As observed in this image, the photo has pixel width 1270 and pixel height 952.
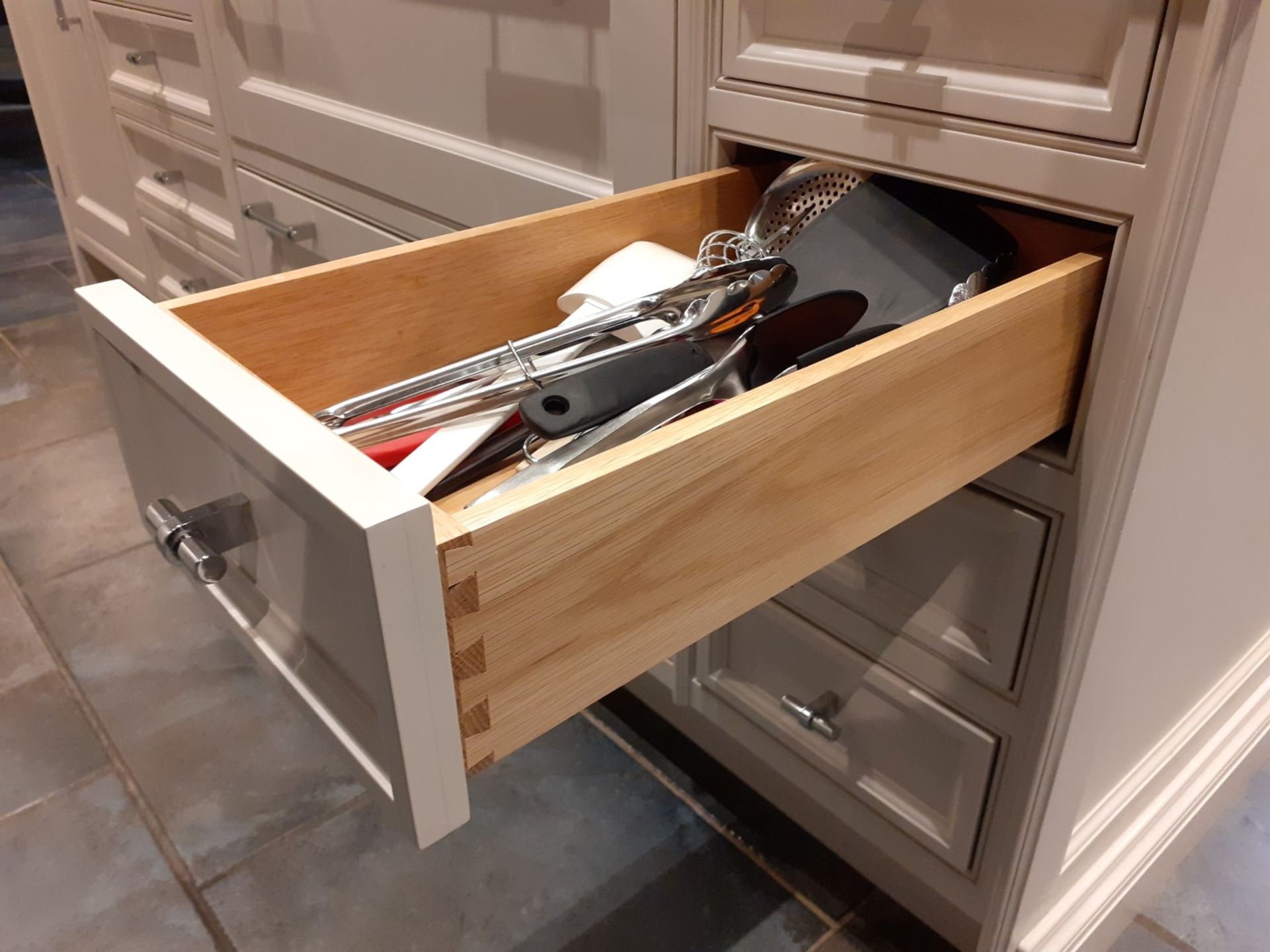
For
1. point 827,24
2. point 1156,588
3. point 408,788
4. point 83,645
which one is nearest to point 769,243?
point 827,24

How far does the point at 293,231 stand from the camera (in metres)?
1.31

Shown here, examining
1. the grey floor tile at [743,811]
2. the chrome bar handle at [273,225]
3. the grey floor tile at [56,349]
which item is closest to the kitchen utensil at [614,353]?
the grey floor tile at [743,811]

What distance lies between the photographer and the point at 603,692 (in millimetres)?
431

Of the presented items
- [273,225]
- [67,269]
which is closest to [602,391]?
[273,225]

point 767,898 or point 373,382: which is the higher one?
point 373,382

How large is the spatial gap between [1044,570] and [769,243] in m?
0.30

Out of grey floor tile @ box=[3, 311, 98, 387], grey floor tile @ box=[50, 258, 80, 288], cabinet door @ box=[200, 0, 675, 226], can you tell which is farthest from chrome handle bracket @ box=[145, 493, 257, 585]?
grey floor tile @ box=[50, 258, 80, 288]

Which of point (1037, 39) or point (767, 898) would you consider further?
point (767, 898)

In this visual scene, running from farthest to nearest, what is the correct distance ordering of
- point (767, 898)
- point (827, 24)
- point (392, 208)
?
1. point (392, 208)
2. point (767, 898)
3. point (827, 24)

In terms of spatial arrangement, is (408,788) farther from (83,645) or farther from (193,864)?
(83,645)

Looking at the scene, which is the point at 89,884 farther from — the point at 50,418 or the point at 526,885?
the point at 50,418

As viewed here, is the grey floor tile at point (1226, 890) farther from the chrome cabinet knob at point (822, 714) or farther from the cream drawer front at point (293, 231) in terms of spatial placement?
the cream drawer front at point (293, 231)

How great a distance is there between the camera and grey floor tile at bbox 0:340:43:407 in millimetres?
2025

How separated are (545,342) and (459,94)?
562 mm
